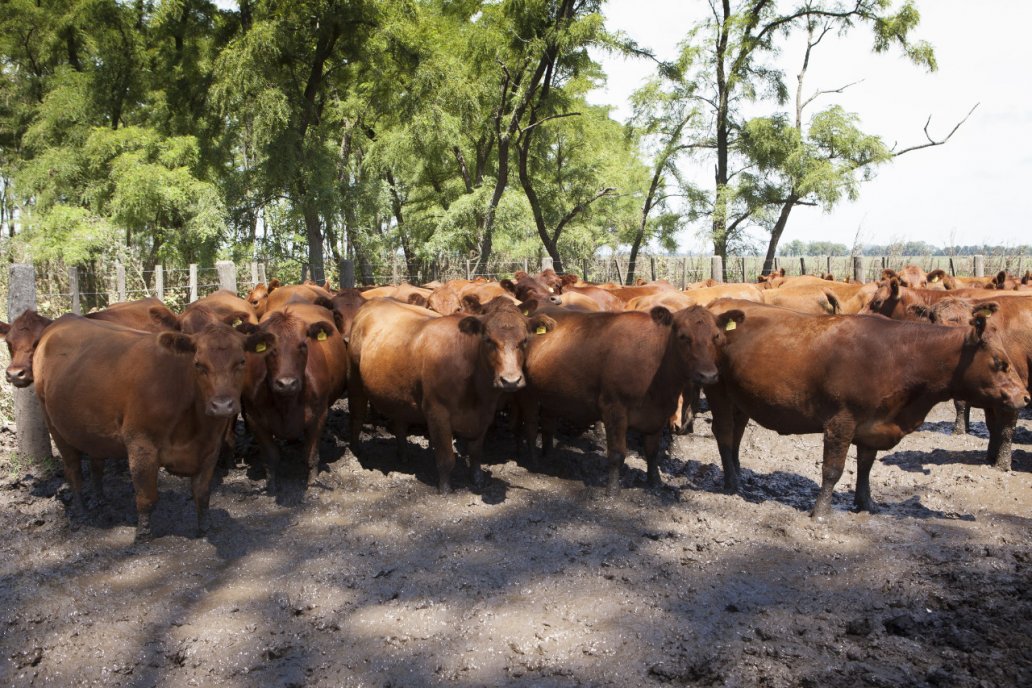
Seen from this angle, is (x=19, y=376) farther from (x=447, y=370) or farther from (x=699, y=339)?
(x=699, y=339)

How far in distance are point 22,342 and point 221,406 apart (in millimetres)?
3167

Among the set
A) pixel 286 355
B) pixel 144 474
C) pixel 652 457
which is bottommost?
pixel 652 457

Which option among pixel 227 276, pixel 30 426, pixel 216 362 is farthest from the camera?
pixel 227 276

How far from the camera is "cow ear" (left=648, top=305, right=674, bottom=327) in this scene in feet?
23.3

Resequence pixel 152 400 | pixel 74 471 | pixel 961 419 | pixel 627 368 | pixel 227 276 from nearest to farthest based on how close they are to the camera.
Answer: pixel 152 400
pixel 74 471
pixel 627 368
pixel 961 419
pixel 227 276

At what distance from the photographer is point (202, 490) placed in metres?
6.01

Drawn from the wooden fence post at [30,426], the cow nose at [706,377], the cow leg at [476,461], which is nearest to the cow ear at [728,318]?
the cow nose at [706,377]

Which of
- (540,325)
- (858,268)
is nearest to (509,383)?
(540,325)

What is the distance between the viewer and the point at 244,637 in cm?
445

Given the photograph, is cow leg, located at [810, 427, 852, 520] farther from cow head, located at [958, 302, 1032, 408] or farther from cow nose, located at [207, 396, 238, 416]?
cow nose, located at [207, 396, 238, 416]

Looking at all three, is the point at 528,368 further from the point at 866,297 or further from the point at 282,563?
the point at 866,297

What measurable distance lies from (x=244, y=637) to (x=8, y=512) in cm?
354

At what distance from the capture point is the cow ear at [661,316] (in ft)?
23.3

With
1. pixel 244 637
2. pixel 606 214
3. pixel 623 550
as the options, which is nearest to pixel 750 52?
pixel 606 214
